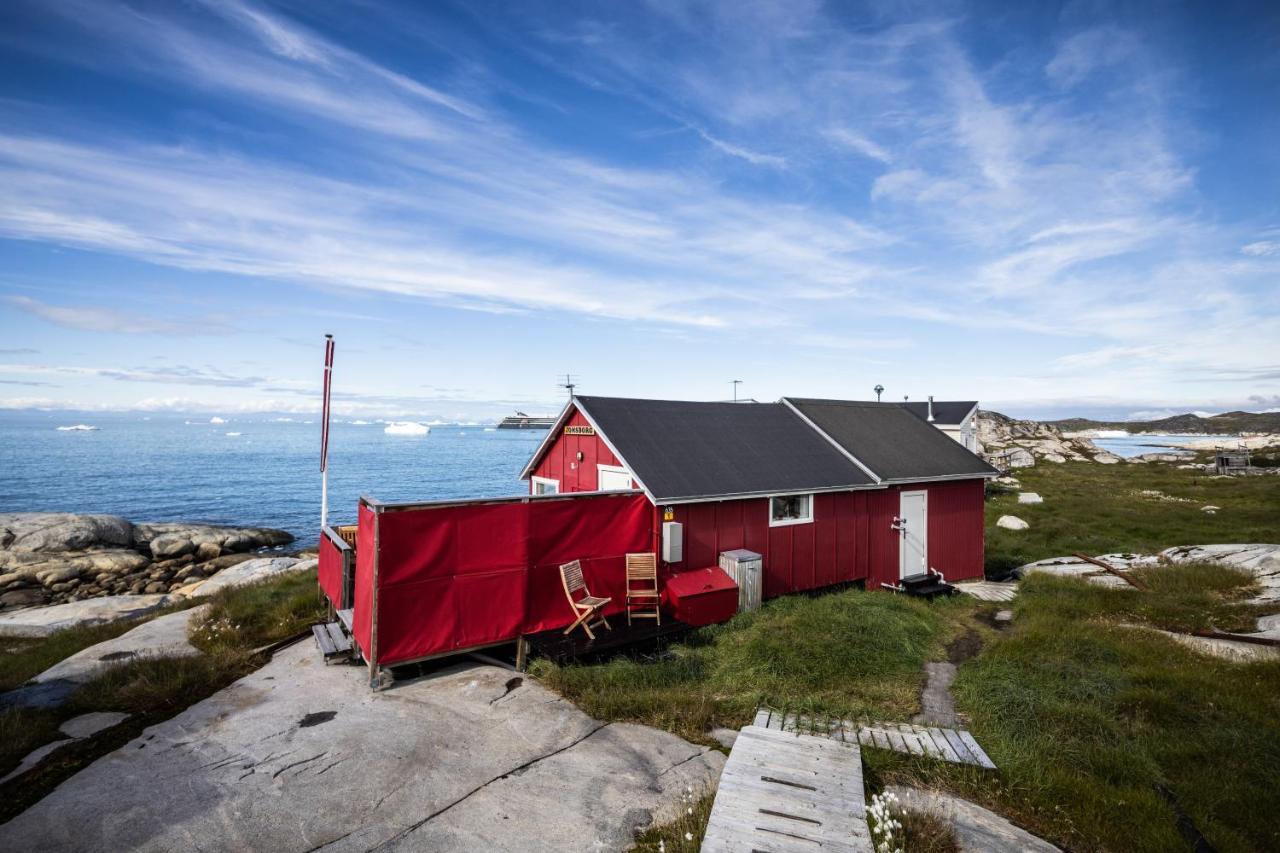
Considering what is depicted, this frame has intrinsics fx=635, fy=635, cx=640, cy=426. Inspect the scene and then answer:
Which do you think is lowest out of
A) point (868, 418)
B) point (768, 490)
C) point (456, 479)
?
point (456, 479)

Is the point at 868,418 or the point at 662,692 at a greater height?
the point at 868,418

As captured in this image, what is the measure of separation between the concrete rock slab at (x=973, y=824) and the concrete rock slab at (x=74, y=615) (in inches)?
792

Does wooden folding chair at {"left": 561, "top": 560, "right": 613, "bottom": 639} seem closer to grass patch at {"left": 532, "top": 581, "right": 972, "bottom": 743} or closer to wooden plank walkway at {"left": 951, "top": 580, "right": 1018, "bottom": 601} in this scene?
grass patch at {"left": 532, "top": 581, "right": 972, "bottom": 743}

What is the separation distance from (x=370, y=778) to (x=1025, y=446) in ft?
244

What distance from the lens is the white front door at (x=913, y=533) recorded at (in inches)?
658

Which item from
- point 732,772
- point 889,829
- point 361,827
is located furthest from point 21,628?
point 889,829

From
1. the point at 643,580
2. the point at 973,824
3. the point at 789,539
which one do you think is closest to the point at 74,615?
the point at 643,580

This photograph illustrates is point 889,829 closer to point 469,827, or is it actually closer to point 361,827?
point 469,827

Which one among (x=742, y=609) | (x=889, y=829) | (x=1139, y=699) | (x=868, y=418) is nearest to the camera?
(x=889, y=829)

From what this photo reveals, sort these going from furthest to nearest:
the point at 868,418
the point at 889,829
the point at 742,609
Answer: the point at 868,418 < the point at 742,609 < the point at 889,829

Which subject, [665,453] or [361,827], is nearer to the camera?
[361,827]

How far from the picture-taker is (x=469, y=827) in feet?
19.3

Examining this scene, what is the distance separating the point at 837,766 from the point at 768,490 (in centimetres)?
820

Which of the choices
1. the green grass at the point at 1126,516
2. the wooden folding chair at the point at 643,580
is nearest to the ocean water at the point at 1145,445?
the green grass at the point at 1126,516
